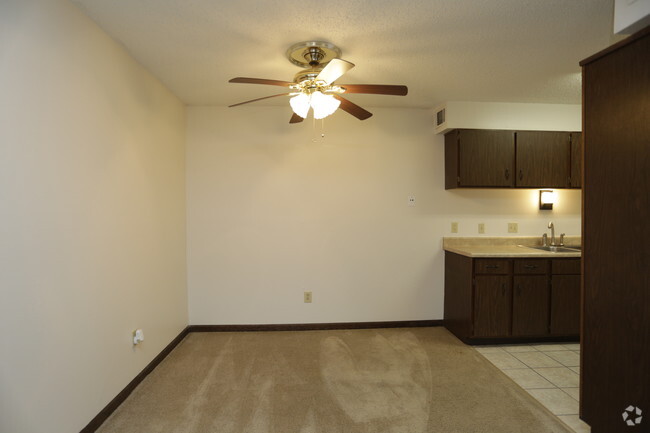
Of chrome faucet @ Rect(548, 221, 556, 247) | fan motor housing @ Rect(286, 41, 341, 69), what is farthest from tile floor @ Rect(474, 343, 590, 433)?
fan motor housing @ Rect(286, 41, 341, 69)

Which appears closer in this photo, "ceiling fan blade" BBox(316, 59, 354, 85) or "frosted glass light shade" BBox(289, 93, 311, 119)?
"ceiling fan blade" BBox(316, 59, 354, 85)

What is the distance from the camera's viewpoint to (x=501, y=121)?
3.32 metres

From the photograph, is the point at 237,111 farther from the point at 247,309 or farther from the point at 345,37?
the point at 247,309

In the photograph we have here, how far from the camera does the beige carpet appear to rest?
1962mm

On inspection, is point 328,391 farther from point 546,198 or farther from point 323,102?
point 546,198

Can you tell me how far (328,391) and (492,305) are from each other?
69.8 inches

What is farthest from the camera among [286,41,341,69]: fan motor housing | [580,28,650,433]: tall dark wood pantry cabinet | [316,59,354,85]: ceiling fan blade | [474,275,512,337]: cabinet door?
[474,275,512,337]: cabinet door

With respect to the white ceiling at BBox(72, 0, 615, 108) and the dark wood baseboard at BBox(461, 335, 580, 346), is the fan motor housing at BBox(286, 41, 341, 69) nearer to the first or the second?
the white ceiling at BBox(72, 0, 615, 108)

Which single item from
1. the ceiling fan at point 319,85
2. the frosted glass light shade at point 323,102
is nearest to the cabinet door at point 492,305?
the ceiling fan at point 319,85

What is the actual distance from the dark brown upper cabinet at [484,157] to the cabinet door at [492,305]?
3.17 ft

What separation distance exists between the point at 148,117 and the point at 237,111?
1.01 m

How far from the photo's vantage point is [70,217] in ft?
5.67

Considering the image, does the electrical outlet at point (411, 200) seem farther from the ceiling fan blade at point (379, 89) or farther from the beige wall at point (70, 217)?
the beige wall at point (70, 217)

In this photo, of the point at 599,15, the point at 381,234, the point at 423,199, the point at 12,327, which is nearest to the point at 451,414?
the point at 381,234
